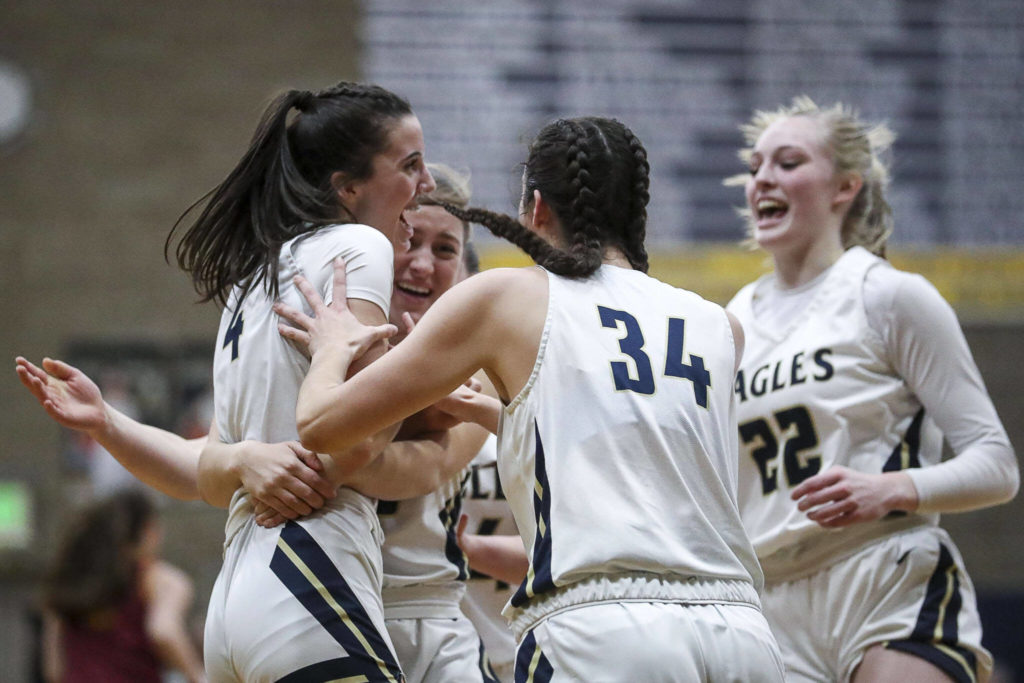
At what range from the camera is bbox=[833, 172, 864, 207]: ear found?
375 cm

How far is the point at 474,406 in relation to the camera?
2.58 metres

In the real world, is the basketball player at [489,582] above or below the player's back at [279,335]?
below

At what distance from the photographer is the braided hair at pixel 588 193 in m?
2.34

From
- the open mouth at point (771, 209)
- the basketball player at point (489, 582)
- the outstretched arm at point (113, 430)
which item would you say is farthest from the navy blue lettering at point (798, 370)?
the outstretched arm at point (113, 430)

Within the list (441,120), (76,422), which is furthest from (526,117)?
(76,422)

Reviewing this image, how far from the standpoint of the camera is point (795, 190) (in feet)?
12.1

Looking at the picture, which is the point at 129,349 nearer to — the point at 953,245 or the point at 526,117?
the point at 526,117

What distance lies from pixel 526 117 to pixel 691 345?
637 cm

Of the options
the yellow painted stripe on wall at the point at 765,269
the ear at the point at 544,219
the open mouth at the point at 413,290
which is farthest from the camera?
the yellow painted stripe on wall at the point at 765,269

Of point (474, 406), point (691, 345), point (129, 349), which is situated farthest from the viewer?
point (129, 349)

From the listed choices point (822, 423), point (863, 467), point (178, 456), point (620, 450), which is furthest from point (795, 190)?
point (178, 456)

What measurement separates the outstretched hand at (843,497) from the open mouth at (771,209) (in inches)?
38.1

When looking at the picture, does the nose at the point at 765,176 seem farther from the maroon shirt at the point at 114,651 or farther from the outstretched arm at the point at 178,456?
the maroon shirt at the point at 114,651

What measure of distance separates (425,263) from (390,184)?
48 centimetres
